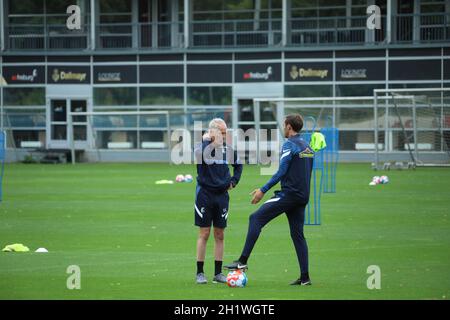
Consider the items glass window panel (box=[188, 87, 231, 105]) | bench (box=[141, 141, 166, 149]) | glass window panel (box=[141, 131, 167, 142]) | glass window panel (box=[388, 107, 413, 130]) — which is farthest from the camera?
bench (box=[141, 141, 166, 149])

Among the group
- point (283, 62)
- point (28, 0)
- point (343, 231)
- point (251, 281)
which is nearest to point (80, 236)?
point (343, 231)

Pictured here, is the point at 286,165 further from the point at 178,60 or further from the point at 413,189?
the point at 178,60

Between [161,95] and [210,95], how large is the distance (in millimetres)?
2624

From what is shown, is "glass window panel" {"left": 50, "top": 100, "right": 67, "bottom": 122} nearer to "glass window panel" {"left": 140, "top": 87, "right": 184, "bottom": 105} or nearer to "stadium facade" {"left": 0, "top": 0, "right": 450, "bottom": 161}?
"stadium facade" {"left": 0, "top": 0, "right": 450, "bottom": 161}

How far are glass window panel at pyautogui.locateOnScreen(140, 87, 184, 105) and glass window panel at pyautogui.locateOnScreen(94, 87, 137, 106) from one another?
1.72 feet

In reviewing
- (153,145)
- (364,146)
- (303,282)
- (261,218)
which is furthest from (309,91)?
(303,282)

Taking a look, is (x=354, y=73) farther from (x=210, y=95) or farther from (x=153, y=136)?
(x=153, y=136)

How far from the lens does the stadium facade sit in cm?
4516

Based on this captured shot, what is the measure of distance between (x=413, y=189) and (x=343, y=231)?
10.3 meters

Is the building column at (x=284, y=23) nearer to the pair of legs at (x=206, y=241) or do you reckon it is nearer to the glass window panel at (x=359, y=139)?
the glass window panel at (x=359, y=139)

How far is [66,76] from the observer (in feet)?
163

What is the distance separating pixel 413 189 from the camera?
92.2ft

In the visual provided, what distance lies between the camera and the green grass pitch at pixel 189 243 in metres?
11.7

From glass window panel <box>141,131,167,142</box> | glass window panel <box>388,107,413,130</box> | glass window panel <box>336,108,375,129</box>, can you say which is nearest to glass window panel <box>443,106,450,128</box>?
glass window panel <box>388,107,413,130</box>
